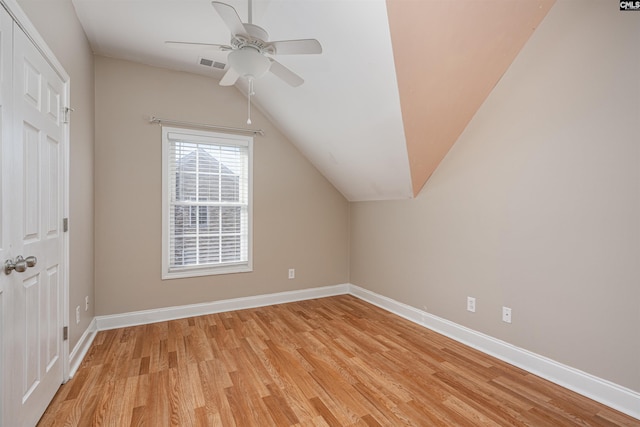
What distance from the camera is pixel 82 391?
6.79 ft

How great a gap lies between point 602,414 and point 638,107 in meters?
1.84

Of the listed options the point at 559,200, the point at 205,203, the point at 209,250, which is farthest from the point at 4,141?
the point at 559,200

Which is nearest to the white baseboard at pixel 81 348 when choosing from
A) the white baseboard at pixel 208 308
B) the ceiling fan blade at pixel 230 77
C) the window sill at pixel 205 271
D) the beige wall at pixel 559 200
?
the white baseboard at pixel 208 308

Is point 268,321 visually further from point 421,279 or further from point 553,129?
point 553,129

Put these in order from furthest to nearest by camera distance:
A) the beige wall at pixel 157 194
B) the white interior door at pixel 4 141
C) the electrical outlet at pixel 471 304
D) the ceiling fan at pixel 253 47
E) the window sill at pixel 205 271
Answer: the window sill at pixel 205 271
the beige wall at pixel 157 194
the electrical outlet at pixel 471 304
the ceiling fan at pixel 253 47
the white interior door at pixel 4 141

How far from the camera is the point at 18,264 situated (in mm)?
1444

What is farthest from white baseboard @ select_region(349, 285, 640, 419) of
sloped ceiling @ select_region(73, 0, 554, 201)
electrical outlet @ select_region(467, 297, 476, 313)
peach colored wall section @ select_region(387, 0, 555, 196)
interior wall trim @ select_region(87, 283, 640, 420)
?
peach colored wall section @ select_region(387, 0, 555, 196)

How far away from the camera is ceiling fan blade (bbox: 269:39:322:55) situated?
5.94 feet

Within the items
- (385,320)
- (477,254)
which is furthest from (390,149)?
(385,320)

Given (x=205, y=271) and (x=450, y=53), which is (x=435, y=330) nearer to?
(x=450, y=53)

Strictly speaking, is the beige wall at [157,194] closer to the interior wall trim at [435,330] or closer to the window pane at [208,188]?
the interior wall trim at [435,330]

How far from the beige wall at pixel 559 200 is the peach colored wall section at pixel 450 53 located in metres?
0.13

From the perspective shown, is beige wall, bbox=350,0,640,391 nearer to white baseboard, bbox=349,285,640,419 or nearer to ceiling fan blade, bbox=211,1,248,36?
white baseboard, bbox=349,285,640,419

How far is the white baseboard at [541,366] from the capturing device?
1.87 metres
